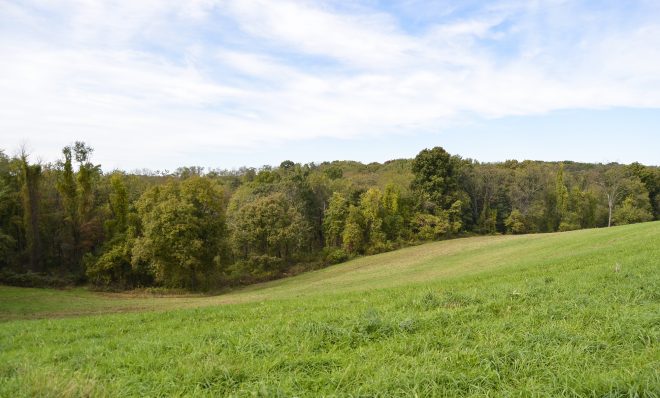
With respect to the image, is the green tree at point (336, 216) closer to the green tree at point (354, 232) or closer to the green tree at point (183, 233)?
the green tree at point (354, 232)

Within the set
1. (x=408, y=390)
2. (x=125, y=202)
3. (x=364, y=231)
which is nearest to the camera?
→ (x=408, y=390)

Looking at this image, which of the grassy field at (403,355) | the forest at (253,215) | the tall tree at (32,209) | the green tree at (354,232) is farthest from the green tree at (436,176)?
the grassy field at (403,355)

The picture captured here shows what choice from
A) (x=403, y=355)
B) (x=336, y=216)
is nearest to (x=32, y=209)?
(x=336, y=216)

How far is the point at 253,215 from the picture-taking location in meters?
47.6

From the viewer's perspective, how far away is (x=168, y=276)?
37.7 meters

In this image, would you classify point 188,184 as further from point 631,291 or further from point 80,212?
point 631,291

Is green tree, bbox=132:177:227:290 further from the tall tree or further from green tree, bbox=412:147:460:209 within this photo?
green tree, bbox=412:147:460:209

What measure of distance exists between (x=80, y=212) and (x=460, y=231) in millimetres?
49220

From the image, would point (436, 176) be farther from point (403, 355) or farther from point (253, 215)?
point (403, 355)

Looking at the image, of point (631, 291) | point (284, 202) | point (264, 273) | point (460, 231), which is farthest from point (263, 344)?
point (460, 231)

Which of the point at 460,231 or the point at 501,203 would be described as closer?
the point at 460,231

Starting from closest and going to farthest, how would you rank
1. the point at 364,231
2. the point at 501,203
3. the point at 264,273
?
the point at 264,273 < the point at 364,231 < the point at 501,203

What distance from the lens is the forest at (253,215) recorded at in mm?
37750

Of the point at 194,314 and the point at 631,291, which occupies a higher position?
the point at 631,291
